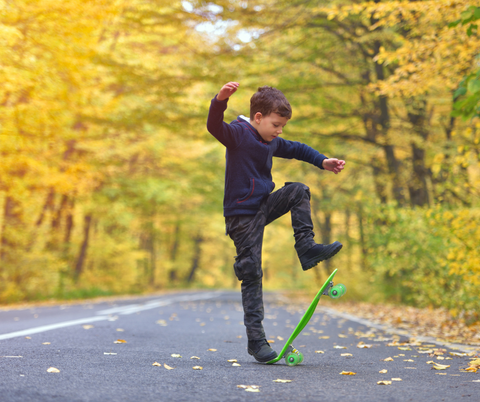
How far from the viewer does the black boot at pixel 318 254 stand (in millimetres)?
3293

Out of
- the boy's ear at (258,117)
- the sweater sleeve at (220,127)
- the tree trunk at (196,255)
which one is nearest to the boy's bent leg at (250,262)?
the sweater sleeve at (220,127)

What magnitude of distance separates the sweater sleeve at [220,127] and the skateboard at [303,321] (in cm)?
114

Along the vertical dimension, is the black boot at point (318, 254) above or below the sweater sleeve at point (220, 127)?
below

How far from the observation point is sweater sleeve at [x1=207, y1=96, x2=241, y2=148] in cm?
337

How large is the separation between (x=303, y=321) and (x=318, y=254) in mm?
458

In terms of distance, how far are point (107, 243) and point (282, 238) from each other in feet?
91.5

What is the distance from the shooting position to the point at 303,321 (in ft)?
11.1

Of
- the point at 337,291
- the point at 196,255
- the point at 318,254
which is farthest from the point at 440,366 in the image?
the point at 196,255

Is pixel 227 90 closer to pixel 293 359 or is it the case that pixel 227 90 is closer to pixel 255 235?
pixel 255 235

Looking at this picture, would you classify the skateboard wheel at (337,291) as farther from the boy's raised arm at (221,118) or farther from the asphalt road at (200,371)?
the boy's raised arm at (221,118)

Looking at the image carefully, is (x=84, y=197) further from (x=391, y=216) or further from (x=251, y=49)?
(x=391, y=216)

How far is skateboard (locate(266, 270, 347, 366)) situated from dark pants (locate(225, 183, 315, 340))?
214 millimetres

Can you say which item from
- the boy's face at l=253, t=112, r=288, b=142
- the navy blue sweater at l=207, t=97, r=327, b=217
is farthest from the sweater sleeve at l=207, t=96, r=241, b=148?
the boy's face at l=253, t=112, r=288, b=142

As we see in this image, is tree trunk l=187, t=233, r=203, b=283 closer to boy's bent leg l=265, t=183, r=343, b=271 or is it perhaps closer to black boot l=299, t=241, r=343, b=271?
boy's bent leg l=265, t=183, r=343, b=271
